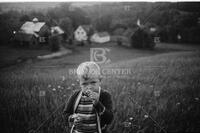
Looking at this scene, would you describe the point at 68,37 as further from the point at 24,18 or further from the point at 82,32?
the point at 24,18

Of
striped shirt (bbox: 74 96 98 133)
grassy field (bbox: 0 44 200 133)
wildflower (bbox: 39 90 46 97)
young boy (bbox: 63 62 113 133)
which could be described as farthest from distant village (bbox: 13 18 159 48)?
striped shirt (bbox: 74 96 98 133)

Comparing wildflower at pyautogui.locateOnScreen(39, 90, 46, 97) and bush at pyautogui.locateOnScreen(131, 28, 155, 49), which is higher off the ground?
bush at pyautogui.locateOnScreen(131, 28, 155, 49)

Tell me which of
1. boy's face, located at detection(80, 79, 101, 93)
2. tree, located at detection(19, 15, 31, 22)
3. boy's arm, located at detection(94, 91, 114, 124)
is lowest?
boy's arm, located at detection(94, 91, 114, 124)

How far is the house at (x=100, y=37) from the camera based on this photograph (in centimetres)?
299

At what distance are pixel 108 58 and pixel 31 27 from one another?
47.1 inches

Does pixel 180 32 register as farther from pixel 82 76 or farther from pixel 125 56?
pixel 82 76

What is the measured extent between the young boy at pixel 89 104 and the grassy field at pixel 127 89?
0.87m

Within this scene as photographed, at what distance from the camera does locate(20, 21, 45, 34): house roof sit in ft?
9.71

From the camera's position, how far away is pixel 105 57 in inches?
116

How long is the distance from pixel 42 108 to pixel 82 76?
4.30ft

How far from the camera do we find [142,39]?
303 cm

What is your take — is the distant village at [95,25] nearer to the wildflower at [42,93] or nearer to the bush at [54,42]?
the bush at [54,42]

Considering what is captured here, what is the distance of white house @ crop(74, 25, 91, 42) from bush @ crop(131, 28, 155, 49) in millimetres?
670

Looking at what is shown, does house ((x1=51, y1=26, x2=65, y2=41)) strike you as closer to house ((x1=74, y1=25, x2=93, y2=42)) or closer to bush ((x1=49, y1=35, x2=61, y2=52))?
bush ((x1=49, y1=35, x2=61, y2=52))
